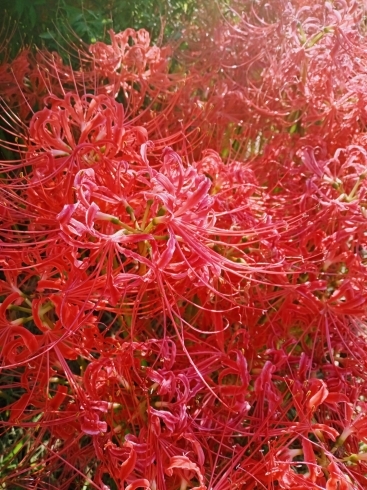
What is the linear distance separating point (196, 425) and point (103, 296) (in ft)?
0.71

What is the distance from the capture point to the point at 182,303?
95 cm

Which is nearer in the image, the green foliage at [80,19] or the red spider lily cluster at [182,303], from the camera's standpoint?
the red spider lily cluster at [182,303]

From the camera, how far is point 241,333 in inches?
37.3

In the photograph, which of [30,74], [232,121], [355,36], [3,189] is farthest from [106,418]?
A: [355,36]

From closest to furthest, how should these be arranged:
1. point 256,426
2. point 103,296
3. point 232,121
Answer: point 103,296, point 256,426, point 232,121

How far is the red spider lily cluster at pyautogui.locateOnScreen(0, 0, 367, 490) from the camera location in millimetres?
771

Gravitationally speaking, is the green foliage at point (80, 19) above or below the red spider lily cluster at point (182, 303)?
above

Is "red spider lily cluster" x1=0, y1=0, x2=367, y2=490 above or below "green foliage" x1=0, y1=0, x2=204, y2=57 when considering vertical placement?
below

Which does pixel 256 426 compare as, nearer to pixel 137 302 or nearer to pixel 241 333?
pixel 241 333

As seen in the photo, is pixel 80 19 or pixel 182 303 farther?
pixel 80 19

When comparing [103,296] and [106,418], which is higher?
[103,296]

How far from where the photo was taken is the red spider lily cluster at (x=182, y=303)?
0.77m

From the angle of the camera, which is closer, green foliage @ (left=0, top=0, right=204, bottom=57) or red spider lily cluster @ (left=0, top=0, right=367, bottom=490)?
red spider lily cluster @ (left=0, top=0, right=367, bottom=490)

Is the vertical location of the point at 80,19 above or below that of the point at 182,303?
above
